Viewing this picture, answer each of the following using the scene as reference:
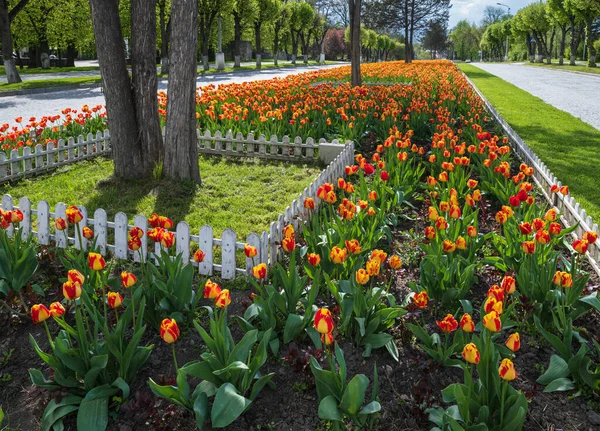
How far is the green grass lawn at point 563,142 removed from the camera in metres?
7.22

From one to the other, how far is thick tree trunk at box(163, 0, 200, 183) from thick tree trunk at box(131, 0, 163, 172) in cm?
47

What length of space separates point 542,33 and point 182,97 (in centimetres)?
7934

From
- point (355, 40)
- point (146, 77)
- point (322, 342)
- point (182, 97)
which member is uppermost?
point (355, 40)

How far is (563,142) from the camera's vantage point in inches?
411

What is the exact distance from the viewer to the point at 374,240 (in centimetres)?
440

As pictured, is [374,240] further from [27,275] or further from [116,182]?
[116,182]

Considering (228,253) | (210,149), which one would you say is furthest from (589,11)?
(228,253)

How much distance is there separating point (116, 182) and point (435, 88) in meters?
9.82

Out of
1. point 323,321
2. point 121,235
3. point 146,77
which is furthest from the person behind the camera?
point 146,77

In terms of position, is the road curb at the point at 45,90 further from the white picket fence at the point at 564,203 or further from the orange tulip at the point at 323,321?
the orange tulip at the point at 323,321

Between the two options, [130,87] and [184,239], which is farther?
[130,87]

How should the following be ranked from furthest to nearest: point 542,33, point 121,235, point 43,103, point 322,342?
point 542,33, point 43,103, point 121,235, point 322,342

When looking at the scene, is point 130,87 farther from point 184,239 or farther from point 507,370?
point 507,370

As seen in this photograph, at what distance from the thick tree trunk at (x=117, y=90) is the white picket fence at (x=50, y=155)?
4.88 ft
